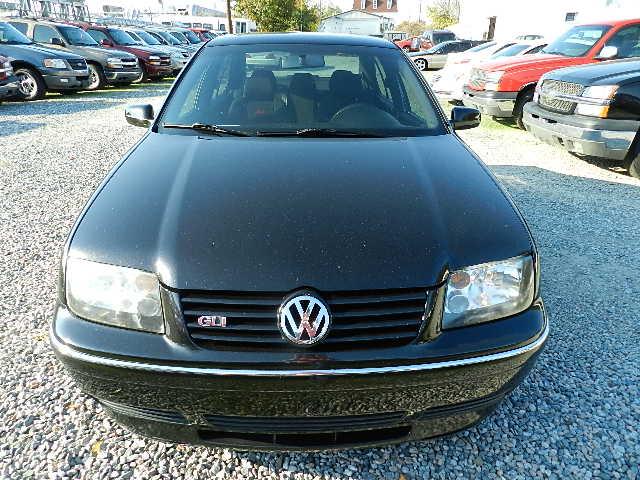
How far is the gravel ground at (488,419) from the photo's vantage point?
5.94ft

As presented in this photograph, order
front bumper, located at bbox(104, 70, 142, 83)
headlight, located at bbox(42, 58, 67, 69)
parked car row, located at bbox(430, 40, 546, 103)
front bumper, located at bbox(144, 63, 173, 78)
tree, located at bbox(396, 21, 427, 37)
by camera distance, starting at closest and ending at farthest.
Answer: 1. headlight, located at bbox(42, 58, 67, 69)
2. parked car row, located at bbox(430, 40, 546, 103)
3. front bumper, located at bbox(104, 70, 142, 83)
4. front bumper, located at bbox(144, 63, 173, 78)
5. tree, located at bbox(396, 21, 427, 37)

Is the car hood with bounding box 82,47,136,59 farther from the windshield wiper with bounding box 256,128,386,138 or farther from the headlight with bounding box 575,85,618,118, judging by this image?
the windshield wiper with bounding box 256,128,386,138

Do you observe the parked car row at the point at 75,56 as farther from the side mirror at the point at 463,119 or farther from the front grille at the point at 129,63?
the side mirror at the point at 463,119

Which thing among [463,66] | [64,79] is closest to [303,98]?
[463,66]

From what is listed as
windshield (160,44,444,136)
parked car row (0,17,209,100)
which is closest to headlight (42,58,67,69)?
parked car row (0,17,209,100)

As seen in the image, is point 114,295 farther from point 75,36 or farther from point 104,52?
point 75,36

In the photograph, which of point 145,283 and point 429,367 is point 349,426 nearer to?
point 429,367

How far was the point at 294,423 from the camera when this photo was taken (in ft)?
5.01

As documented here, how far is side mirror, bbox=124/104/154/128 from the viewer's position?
2.98 meters

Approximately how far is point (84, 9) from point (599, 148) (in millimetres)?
41358

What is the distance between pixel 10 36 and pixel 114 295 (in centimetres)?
1198

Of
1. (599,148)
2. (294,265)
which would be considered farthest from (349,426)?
(599,148)

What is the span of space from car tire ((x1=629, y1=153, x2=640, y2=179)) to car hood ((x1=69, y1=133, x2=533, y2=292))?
4.33m

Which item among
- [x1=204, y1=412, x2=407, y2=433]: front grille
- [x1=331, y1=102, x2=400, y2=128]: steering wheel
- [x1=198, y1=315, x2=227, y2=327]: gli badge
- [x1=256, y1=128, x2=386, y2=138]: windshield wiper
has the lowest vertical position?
[x1=204, y1=412, x2=407, y2=433]: front grille
